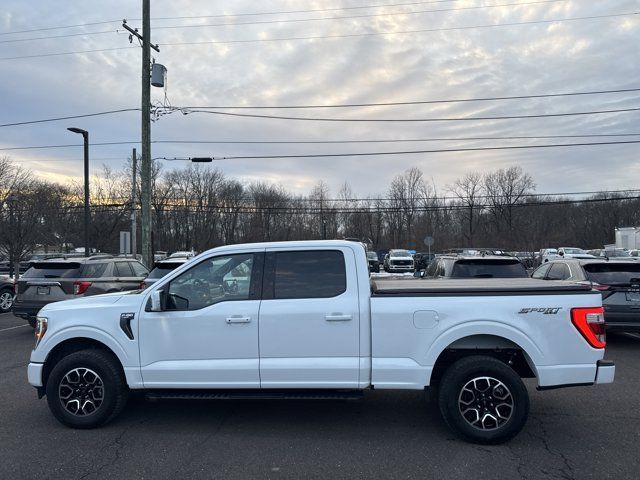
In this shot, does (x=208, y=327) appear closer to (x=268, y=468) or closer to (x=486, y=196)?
(x=268, y=468)

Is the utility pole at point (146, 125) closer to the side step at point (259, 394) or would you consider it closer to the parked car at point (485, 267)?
the parked car at point (485, 267)

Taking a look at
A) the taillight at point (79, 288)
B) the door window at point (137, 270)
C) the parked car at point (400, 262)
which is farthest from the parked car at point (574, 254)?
the taillight at point (79, 288)

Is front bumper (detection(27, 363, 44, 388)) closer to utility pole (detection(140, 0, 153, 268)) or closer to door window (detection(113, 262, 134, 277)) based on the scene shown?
door window (detection(113, 262, 134, 277))

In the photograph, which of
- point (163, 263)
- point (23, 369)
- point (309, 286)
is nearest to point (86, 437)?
point (309, 286)

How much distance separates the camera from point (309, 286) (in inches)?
189

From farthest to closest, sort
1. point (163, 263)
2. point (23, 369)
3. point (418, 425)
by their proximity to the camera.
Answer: point (163, 263) < point (23, 369) < point (418, 425)

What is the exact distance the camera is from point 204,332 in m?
4.74

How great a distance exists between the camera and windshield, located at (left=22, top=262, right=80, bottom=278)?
35.1 ft

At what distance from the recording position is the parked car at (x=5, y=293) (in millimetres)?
14391

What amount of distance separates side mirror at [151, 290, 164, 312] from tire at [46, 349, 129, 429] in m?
0.79

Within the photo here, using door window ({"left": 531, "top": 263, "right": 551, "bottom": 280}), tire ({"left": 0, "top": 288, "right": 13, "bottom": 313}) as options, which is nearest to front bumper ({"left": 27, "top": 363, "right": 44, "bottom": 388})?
door window ({"left": 531, "top": 263, "right": 551, "bottom": 280})

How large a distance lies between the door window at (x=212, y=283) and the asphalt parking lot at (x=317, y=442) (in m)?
1.31

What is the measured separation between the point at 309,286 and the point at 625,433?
3414mm

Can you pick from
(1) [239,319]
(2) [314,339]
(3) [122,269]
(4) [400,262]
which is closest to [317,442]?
(2) [314,339]
